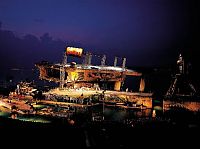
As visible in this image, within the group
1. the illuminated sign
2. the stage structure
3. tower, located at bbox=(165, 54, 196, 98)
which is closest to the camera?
tower, located at bbox=(165, 54, 196, 98)

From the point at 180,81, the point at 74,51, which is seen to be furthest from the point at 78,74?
the point at 180,81

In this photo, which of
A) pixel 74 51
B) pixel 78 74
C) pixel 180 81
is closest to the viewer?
pixel 180 81

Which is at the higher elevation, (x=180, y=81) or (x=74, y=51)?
(x=74, y=51)

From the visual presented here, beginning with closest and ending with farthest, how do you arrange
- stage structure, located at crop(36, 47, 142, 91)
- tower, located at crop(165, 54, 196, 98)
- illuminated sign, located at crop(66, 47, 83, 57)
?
tower, located at crop(165, 54, 196, 98) → stage structure, located at crop(36, 47, 142, 91) → illuminated sign, located at crop(66, 47, 83, 57)

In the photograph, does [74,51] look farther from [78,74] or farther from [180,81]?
[180,81]

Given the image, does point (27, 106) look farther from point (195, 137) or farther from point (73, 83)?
point (195, 137)

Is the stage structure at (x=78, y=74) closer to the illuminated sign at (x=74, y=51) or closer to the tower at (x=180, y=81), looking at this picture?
the illuminated sign at (x=74, y=51)

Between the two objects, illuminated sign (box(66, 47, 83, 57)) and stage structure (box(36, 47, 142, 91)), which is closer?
stage structure (box(36, 47, 142, 91))

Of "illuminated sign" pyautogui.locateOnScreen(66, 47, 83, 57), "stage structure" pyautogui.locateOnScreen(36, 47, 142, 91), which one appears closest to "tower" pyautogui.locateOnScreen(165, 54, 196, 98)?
"stage structure" pyautogui.locateOnScreen(36, 47, 142, 91)

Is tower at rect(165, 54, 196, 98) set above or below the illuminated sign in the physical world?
below

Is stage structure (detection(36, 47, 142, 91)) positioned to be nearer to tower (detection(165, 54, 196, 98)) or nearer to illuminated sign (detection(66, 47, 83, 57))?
illuminated sign (detection(66, 47, 83, 57))

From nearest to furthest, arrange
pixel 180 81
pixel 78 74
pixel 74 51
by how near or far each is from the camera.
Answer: pixel 180 81
pixel 78 74
pixel 74 51

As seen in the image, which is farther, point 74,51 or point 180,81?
point 74,51

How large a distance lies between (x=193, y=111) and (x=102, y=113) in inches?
393
